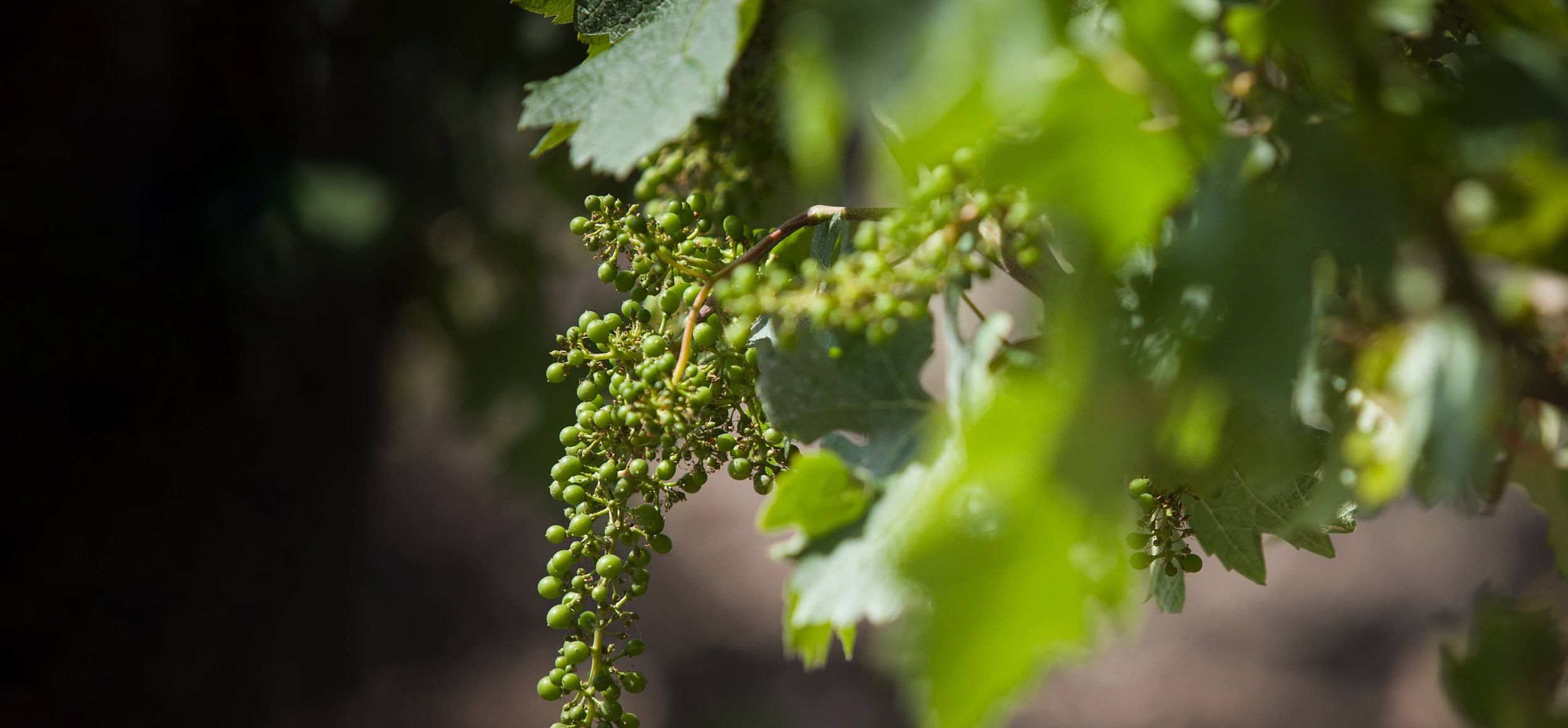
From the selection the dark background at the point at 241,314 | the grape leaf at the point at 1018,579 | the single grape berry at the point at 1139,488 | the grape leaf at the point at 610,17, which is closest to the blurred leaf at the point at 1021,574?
the grape leaf at the point at 1018,579

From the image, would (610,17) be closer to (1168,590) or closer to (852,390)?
(852,390)

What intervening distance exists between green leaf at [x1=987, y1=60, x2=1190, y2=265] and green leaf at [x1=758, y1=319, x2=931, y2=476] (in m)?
0.10

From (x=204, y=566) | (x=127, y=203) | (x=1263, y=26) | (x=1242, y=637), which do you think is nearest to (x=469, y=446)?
(x=204, y=566)

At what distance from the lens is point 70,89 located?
5.19 ft

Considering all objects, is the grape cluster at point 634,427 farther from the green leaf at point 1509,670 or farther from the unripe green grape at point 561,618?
the green leaf at point 1509,670

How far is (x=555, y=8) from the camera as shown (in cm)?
48

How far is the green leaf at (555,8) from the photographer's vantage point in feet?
1.56

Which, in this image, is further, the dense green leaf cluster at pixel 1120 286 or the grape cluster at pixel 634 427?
the grape cluster at pixel 634 427

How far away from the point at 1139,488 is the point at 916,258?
139mm

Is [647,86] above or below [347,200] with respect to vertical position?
below

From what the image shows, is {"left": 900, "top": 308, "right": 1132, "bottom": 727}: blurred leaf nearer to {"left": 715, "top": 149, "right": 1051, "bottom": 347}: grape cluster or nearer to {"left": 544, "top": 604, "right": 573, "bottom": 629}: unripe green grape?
{"left": 715, "top": 149, "right": 1051, "bottom": 347}: grape cluster

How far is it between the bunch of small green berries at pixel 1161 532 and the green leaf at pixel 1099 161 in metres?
0.17

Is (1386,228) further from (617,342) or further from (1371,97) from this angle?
(617,342)

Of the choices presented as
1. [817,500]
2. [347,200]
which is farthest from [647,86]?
[347,200]
